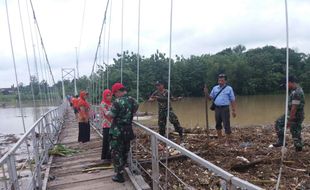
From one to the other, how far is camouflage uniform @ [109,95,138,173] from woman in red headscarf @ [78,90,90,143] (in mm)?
3319

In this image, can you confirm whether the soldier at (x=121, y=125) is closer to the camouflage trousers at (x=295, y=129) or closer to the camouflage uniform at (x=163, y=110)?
the camouflage uniform at (x=163, y=110)

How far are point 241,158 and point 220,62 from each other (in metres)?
31.6

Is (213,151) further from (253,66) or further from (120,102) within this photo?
(253,66)

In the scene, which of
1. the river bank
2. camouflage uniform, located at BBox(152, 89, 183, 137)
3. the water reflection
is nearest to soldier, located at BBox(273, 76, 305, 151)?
the river bank

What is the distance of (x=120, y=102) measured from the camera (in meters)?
4.29

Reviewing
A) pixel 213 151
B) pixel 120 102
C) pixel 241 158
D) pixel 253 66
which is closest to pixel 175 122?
pixel 213 151

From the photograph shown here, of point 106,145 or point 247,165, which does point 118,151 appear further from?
point 247,165

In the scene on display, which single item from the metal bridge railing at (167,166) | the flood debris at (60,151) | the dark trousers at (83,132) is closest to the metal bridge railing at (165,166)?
the metal bridge railing at (167,166)

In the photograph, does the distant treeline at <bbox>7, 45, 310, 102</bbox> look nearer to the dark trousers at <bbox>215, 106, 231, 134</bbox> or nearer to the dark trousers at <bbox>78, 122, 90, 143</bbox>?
the dark trousers at <bbox>78, 122, 90, 143</bbox>

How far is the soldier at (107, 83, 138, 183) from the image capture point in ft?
14.1

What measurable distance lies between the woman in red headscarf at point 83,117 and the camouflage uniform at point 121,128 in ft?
10.9

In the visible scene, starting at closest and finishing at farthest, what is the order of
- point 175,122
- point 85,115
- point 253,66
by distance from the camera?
point 175,122
point 85,115
point 253,66

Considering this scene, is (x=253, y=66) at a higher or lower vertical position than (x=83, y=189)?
higher

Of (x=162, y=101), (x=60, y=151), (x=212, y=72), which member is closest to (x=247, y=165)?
(x=162, y=101)
